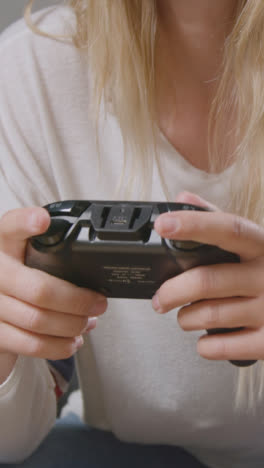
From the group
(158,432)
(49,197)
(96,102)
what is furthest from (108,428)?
(96,102)

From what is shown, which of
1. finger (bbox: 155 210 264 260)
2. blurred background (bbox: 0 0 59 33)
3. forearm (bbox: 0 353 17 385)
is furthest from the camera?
blurred background (bbox: 0 0 59 33)

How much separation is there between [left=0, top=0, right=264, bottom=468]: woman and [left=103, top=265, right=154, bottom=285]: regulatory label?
104mm

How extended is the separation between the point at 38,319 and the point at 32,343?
3 centimetres

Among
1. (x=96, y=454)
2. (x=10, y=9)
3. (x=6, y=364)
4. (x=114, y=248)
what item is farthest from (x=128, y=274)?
(x=10, y=9)

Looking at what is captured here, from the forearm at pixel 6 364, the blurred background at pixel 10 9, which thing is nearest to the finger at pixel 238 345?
the forearm at pixel 6 364

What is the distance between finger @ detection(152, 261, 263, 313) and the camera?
1.36ft

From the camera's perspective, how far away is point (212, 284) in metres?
0.42

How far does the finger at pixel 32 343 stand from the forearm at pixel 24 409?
0.11 metres

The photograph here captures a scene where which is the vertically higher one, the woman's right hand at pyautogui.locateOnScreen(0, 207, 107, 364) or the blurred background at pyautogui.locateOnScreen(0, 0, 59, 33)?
the blurred background at pyautogui.locateOnScreen(0, 0, 59, 33)

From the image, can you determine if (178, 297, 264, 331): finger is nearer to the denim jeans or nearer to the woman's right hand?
the woman's right hand

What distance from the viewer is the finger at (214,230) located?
1.24ft

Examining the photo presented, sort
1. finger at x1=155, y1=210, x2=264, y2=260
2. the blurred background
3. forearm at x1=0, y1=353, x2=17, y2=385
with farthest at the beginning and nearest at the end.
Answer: the blurred background
forearm at x1=0, y1=353, x2=17, y2=385
finger at x1=155, y1=210, x2=264, y2=260

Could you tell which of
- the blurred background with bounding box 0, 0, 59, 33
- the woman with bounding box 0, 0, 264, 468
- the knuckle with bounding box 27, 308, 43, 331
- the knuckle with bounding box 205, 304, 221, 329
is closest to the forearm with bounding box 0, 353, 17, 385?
the woman with bounding box 0, 0, 264, 468

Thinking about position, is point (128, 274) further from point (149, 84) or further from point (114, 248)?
point (149, 84)
